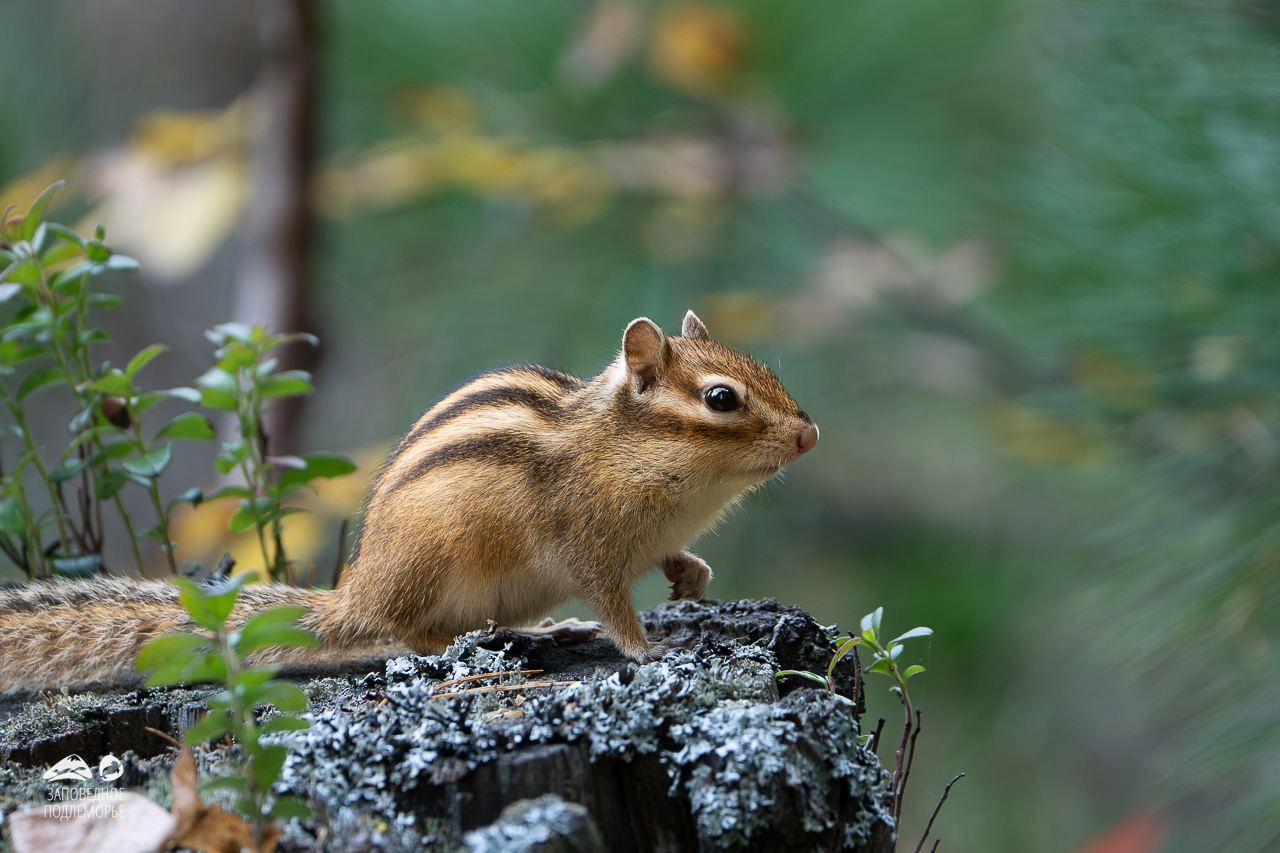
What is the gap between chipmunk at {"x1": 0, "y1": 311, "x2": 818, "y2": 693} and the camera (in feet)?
7.27

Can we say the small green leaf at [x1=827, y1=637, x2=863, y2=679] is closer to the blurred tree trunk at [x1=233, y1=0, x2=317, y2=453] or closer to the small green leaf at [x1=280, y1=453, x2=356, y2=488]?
the small green leaf at [x1=280, y1=453, x2=356, y2=488]

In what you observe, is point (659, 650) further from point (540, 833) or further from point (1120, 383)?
point (1120, 383)

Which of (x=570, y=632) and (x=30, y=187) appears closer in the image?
(x=570, y=632)

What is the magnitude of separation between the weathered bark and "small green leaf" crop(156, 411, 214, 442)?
2.10 feet

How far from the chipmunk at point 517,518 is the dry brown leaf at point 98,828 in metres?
0.77

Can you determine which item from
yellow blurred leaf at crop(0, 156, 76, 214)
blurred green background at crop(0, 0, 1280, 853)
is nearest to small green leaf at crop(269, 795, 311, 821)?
blurred green background at crop(0, 0, 1280, 853)

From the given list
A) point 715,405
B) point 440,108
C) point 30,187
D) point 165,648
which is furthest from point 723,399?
point 30,187

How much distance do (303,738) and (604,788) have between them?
39cm

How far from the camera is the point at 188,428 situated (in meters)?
2.20

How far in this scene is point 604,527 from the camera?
2.27 metres

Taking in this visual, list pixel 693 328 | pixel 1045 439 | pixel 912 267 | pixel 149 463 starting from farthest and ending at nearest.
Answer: pixel 912 267 < pixel 1045 439 < pixel 693 328 < pixel 149 463

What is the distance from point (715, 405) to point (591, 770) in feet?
3.06

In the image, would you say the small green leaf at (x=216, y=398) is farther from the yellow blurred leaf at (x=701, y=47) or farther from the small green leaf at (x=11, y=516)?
the yellow blurred leaf at (x=701, y=47)

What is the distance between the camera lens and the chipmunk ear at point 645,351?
2361 mm
